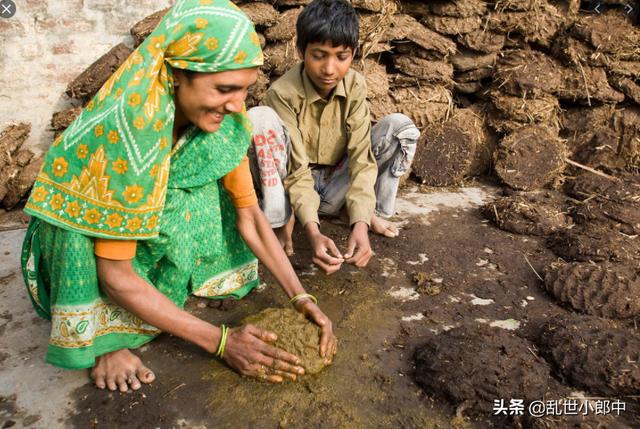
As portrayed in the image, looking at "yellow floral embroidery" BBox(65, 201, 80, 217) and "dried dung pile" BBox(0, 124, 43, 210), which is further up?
"yellow floral embroidery" BBox(65, 201, 80, 217)

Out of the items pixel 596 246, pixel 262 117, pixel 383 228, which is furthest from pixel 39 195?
pixel 596 246

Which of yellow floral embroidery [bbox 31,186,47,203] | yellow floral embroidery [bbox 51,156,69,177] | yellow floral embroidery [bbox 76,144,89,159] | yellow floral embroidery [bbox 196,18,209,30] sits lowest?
yellow floral embroidery [bbox 31,186,47,203]

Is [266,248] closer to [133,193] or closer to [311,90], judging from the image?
[133,193]

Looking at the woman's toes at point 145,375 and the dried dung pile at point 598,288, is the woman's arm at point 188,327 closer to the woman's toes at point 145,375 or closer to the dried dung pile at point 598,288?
the woman's toes at point 145,375

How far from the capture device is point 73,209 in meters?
1.66

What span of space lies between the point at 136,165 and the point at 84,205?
8.5 inches

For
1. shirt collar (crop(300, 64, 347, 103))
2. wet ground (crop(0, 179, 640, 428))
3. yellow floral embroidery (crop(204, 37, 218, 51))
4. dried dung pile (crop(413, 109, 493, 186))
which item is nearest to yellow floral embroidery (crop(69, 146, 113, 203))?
yellow floral embroidery (crop(204, 37, 218, 51))

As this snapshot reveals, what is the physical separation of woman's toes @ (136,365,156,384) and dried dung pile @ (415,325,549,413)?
101 cm

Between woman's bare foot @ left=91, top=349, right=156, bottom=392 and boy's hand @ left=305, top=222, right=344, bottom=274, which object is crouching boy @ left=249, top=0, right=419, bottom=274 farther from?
woman's bare foot @ left=91, top=349, right=156, bottom=392

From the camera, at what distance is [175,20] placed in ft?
5.30

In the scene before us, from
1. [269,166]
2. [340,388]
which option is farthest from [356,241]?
[340,388]

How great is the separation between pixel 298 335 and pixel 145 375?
0.59 meters

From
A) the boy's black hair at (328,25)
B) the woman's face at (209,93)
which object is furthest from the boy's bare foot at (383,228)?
the woman's face at (209,93)

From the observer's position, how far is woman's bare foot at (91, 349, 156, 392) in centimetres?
192
